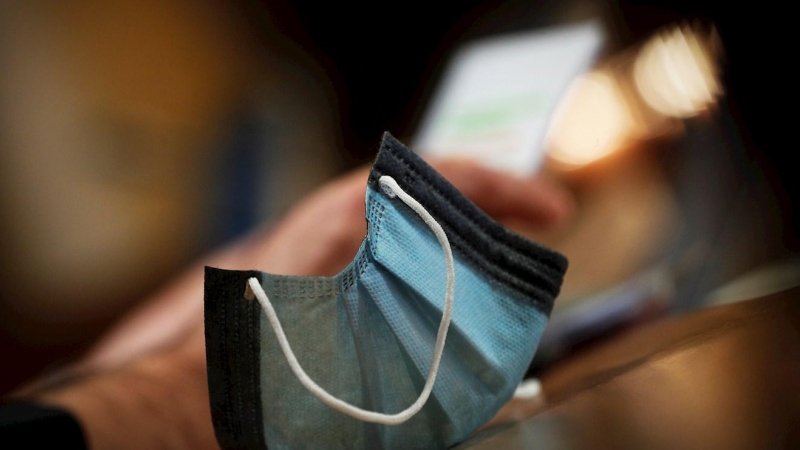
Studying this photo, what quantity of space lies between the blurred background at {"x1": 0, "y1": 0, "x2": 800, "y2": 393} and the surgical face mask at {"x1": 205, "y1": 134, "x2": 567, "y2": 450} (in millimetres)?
365

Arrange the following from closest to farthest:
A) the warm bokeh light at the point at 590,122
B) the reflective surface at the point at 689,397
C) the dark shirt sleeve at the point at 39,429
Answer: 1. the reflective surface at the point at 689,397
2. the dark shirt sleeve at the point at 39,429
3. the warm bokeh light at the point at 590,122

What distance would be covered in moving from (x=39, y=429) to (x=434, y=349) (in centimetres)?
28

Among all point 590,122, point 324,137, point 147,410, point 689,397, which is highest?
point 324,137

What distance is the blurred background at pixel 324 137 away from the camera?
88 centimetres

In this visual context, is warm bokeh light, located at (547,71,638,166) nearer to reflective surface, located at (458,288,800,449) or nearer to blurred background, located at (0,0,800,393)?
blurred background, located at (0,0,800,393)

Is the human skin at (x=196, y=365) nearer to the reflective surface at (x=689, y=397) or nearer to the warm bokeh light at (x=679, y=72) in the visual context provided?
the reflective surface at (x=689, y=397)

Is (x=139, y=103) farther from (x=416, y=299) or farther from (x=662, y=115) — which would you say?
(x=416, y=299)

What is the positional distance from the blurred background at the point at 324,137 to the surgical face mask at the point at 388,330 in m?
0.37

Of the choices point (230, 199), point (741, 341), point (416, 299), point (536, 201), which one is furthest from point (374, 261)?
point (230, 199)

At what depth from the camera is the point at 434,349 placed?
0.33m

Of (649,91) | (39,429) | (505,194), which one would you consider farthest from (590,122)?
(39,429)

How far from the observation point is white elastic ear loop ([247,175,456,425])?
30 cm

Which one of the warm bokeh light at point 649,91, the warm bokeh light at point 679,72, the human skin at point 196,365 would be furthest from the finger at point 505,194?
the warm bokeh light at point 679,72

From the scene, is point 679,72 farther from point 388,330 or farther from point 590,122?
point 388,330
